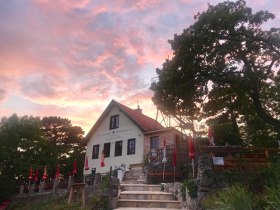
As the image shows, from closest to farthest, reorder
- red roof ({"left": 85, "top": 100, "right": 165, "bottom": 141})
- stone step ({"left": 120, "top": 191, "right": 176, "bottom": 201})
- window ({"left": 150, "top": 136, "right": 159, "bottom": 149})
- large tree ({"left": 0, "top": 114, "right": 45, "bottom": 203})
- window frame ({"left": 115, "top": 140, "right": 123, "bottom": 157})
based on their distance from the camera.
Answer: stone step ({"left": 120, "top": 191, "right": 176, "bottom": 201}) → window ({"left": 150, "top": 136, "right": 159, "bottom": 149}) → red roof ({"left": 85, "top": 100, "right": 165, "bottom": 141}) → large tree ({"left": 0, "top": 114, "right": 45, "bottom": 203}) → window frame ({"left": 115, "top": 140, "right": 123, "bottom": 157})

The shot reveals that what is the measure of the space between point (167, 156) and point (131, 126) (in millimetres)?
10064

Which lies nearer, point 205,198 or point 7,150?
point 205,198

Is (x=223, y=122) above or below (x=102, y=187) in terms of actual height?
above

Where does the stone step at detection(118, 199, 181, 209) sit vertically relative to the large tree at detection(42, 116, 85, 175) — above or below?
below

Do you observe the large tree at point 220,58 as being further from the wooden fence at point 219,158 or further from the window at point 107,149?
the window at point 107,149

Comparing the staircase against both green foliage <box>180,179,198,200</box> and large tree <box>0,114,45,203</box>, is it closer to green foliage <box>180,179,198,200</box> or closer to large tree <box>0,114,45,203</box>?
green foliage <box>180,179,198,200</box>

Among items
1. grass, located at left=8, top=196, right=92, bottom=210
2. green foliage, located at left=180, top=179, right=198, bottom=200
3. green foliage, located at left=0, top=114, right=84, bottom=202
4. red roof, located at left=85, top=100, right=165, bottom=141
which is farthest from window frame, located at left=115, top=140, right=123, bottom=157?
→ green foliage, located at left=180, top=179, right=198, bottom=200

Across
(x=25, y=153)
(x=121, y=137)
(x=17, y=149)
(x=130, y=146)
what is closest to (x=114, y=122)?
(x=121, y=137)

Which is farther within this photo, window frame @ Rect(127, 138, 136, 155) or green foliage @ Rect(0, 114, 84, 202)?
green foliage @ Rect(0, 114, 84, 202)

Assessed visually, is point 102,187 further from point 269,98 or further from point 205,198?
point 269,98

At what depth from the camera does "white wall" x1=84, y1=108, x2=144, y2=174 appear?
3002cm

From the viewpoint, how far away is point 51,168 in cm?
3625

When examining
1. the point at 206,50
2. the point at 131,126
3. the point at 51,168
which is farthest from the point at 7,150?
the point at 206,50

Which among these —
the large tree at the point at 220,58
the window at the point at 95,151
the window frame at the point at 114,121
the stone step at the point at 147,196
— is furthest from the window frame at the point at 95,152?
the stone step at the point at 147,196
